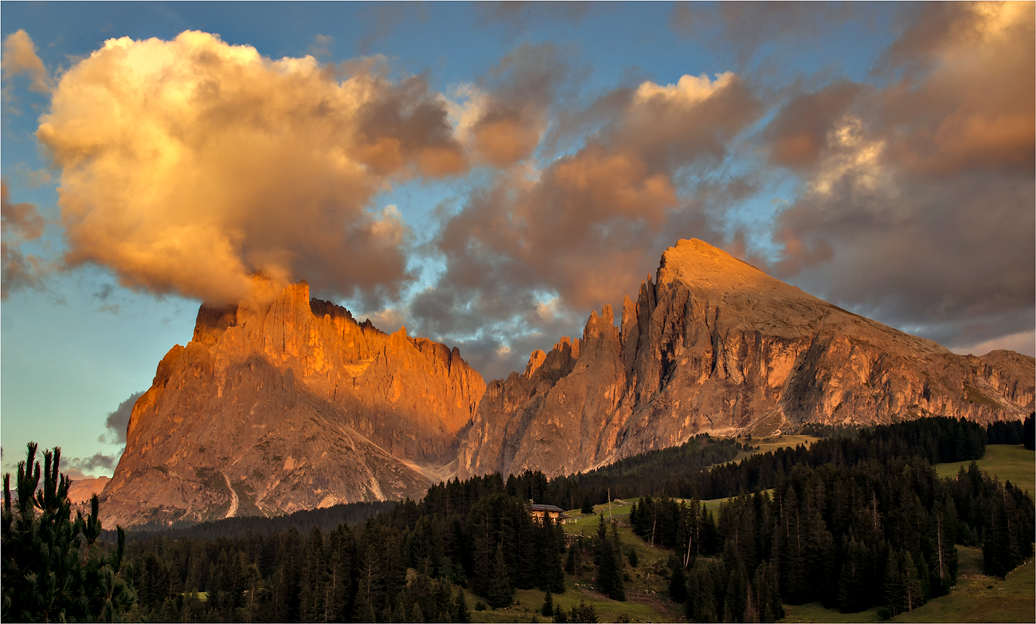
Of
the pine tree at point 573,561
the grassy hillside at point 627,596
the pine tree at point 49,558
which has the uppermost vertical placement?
the pine tree at point 49,558

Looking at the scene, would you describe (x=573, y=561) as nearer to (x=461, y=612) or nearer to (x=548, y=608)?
(x=548, y=608)

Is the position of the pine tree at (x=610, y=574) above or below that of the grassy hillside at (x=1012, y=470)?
below

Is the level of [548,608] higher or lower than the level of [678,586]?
lower

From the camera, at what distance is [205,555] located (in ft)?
621

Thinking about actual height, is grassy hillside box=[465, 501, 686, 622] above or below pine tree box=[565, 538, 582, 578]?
below

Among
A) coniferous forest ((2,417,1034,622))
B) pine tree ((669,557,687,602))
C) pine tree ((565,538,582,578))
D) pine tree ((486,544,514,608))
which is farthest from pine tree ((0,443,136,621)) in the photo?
pine tree ((565,538,582,578))

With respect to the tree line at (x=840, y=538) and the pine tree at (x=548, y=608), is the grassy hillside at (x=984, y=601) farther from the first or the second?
the pine tree at (x=548, y=608)

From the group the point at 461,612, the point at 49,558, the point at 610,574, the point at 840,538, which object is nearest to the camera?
the point at 49,558

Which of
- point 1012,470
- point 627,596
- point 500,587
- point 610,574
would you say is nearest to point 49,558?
point 500,587

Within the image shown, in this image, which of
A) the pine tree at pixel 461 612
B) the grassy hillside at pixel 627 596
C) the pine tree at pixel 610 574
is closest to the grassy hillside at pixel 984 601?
the grassy hillside at pixel 627 596

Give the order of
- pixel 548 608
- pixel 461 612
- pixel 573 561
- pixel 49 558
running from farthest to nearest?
pixel 573 561 → pixel 548 608 → pixel 461 612 → pixel 49 558

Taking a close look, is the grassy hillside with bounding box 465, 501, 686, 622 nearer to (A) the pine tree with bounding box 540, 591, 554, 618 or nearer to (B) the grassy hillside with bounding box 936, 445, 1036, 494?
(A) the pine tree with bounding box 540, 591, 554, 618

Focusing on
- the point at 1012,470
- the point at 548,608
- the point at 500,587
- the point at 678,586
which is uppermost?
the point at 1012,470

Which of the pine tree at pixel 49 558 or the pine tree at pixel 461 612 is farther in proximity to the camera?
the pine tree at pixel 461 612
